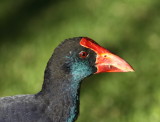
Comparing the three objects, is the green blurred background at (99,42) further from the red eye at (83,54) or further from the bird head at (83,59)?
the red eye at (83,54)

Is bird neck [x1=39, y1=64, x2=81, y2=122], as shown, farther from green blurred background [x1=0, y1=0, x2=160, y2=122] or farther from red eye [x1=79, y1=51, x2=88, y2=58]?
green blurred background [x1=0, y1=0, x2=160, y2=122]

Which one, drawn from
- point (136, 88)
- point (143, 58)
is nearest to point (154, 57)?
point (143, 58)

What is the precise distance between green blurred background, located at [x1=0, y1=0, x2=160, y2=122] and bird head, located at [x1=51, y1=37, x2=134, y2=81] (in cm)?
161

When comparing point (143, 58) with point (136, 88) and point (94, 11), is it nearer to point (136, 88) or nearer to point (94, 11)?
point (136, 88)

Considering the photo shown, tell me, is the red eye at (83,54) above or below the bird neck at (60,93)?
above

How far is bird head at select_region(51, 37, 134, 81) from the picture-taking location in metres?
4.23

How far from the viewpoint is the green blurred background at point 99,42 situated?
19.9ft

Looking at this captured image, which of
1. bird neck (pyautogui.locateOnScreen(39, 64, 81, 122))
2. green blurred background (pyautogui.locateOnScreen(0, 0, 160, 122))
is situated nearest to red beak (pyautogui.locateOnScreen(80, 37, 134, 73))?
bird neck (pyautogui.locateOnScreen(39, 64, 81, 122))

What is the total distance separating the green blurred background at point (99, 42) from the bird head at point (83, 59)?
5.28ft

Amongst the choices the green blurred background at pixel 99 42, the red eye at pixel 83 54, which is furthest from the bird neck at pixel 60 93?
the green blurred background at pixel 99 42

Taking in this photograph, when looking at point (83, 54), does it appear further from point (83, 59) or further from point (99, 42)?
point (99, 42)

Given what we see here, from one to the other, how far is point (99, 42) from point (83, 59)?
8.40ft

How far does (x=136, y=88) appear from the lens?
624 centimetres

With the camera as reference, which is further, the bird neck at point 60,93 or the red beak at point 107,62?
the red beak at point 107,62
